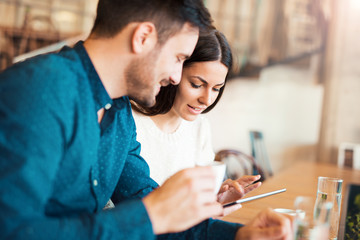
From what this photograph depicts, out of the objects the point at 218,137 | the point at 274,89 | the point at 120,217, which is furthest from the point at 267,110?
the point at 120,217

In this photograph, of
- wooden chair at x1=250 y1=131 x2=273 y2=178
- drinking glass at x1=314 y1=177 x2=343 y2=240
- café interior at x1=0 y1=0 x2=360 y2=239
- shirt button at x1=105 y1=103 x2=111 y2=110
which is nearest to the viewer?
shirt button at x1=105 y1=103 x2=111 y2=110

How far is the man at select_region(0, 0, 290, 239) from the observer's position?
2.41 ft

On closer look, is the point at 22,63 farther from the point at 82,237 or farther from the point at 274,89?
the point at 274,89

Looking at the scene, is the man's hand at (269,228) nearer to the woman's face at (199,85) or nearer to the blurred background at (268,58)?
the woman's face at (199,85)

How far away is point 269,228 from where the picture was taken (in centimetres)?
97

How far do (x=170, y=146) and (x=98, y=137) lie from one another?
1088mm

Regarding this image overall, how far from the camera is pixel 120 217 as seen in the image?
79 cm

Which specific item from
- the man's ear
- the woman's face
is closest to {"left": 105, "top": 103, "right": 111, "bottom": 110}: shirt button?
the man's ear

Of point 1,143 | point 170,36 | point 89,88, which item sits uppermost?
point 170,36

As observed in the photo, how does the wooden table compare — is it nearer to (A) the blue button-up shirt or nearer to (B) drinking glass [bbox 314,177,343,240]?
(B) drinking glass [bbox 314,177,343,240]

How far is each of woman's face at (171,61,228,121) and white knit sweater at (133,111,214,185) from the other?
9.0 inches

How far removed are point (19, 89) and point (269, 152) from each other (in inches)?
187

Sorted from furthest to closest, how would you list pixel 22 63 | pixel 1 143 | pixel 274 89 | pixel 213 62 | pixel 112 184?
pixel 274 89 < pixel 213 62 < pixel 112 184 < pixel 22 63 < pixel 1 143

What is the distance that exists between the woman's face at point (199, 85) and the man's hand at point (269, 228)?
857 millimetres
